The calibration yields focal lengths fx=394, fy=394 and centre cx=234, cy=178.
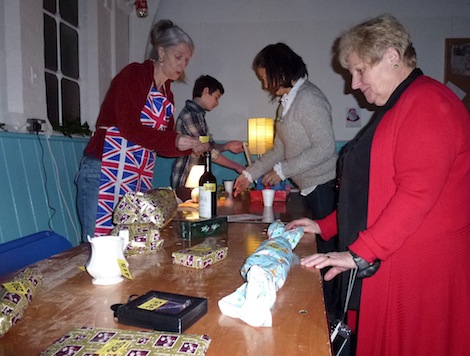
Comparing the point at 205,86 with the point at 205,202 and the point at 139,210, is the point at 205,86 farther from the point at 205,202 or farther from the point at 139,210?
the point at 139,210

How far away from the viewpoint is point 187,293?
851 millimetres

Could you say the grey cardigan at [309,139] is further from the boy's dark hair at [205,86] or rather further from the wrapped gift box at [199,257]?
the boy's dark hair at [205,86]

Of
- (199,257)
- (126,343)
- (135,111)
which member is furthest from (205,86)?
(126,343)

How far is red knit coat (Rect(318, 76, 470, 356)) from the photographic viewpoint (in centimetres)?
97

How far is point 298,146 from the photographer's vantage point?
213cm

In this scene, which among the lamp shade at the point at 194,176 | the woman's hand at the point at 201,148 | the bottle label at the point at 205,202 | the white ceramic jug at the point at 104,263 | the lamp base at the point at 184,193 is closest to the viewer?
the white ceramic jug at the point at 104,263

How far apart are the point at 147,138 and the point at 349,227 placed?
87 centimetres

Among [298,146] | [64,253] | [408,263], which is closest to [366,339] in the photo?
[408,263]

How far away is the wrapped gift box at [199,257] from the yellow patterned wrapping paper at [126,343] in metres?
0.38

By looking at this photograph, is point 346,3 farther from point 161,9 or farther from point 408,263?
point 408,263

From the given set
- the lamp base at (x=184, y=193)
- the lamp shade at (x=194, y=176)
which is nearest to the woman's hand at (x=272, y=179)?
the lamp shade at (x=194, y=176)

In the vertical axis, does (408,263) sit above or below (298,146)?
below

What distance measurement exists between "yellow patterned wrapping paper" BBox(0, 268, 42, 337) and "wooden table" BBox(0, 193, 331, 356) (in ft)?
0.06

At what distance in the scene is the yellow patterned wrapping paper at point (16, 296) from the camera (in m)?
0.67
